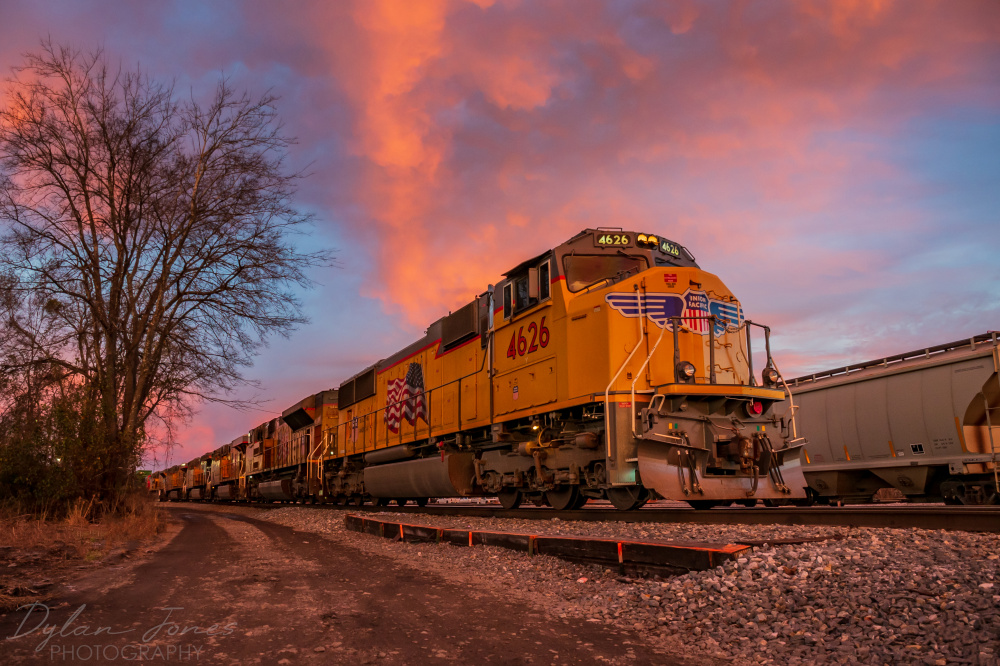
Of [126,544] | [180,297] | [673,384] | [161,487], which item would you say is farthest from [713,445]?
[161,487]

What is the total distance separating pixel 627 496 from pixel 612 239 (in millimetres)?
3982

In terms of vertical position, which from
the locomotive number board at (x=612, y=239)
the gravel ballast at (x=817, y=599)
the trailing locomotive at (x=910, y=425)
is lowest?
the gravel ballast at (x=817, y=599)

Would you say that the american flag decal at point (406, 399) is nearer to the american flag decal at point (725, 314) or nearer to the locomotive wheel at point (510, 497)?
the locomotive wheel at point (510, 497)

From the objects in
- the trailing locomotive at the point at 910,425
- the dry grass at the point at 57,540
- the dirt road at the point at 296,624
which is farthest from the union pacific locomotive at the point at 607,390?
the dry grass at the point at 57,540

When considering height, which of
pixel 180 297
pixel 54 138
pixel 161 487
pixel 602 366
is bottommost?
pixel 161 487

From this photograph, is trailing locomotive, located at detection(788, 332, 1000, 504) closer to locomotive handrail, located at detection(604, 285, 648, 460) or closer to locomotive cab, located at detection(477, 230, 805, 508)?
locomotive cab, located at detection(477, 230, 805, 508)

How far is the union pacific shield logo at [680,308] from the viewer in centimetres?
912

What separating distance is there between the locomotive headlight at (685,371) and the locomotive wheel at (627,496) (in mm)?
1632

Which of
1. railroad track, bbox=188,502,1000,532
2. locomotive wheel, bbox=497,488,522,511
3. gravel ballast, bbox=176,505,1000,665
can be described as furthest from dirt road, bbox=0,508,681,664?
locomotive wheel, bbox=497,488,522,511

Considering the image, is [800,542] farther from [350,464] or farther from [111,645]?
[350,464]

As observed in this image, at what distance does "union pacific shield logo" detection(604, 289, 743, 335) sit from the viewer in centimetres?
912

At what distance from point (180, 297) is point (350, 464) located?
7.53 metres

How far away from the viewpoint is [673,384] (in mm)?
8469

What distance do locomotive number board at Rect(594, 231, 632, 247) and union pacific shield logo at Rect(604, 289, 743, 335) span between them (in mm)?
1364
